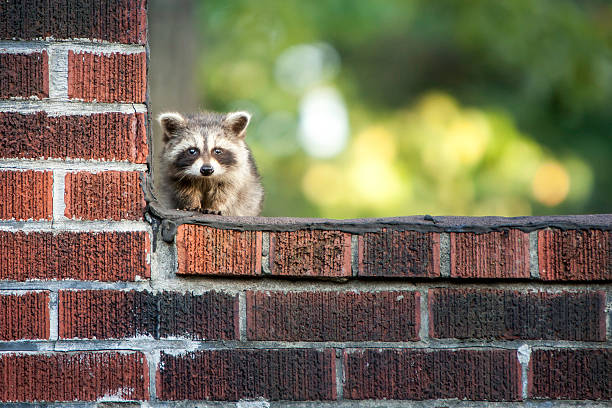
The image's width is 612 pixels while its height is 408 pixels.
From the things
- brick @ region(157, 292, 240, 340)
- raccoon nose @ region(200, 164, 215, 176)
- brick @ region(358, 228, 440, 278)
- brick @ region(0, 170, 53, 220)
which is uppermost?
raccoon nose @ region(200, 164, 215, 176)

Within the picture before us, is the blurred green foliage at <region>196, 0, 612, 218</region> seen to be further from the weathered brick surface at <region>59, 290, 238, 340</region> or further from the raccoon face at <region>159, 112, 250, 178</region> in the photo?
the weathered brick surface at <region>59, 290, 238, 340</region>

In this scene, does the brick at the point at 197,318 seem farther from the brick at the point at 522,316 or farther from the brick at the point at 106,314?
the brick at the point at 522,316

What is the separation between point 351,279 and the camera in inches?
92.0

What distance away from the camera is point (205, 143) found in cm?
472

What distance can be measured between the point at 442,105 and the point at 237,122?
416 cm

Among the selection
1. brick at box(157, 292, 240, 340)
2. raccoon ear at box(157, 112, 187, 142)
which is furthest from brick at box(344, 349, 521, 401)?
raccoon ear at box(157, 112, 187, 142)

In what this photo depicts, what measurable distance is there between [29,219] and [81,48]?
0.54 m

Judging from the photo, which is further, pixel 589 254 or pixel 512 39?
pixel 512 39

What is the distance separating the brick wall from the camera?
2283 millimetres

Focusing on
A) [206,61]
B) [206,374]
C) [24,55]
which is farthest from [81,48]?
[206,61]

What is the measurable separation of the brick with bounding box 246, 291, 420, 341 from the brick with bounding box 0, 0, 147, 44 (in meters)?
0.89

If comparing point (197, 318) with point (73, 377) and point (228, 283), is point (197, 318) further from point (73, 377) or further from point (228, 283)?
point (73, 377)

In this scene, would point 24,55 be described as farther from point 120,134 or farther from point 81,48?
point 120,134

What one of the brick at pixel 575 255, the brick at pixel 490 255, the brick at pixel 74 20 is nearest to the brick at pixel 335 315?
the brick at pixel 490 255
